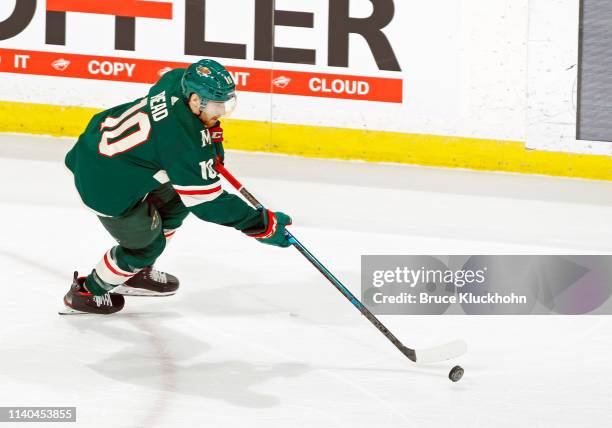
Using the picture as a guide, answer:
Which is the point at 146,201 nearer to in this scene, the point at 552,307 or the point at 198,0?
the point at 552,307

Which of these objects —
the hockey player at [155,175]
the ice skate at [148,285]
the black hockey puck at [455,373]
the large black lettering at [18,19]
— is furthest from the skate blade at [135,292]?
the large black lettering at [18,19]

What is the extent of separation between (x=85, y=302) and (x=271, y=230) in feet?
2.72

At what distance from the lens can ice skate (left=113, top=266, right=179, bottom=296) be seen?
463cm

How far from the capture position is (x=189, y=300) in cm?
466

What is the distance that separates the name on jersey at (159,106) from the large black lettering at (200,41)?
9.06 feet

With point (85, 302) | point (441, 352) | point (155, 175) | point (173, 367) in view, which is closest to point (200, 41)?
point (85, 302)

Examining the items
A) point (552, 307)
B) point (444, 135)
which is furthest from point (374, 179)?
point (552, 307)

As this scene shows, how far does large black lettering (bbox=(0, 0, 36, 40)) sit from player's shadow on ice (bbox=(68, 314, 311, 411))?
113 inches

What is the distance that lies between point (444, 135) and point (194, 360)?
2.89 m

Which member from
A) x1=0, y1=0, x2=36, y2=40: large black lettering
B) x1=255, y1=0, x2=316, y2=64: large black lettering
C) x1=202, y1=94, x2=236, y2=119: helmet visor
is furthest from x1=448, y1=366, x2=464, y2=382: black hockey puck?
x1=0, y1=0, x2=36, y2=40: large black lettering

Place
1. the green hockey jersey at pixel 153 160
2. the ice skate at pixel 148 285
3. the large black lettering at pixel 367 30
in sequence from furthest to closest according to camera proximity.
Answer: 1. the large black lettering at pixel 367 30
2. the ice skate at pixel 148 285
3. the green hockey jersey at pixel 153 160

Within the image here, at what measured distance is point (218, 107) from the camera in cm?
389

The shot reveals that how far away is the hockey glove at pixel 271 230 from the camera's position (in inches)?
157

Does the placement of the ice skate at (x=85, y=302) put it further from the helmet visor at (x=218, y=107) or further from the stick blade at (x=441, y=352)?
the stick blade at (x=441, y=352)
